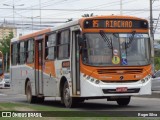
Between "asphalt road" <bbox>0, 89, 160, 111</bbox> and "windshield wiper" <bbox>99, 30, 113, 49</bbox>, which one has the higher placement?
"windshield wiper" <bbox>99, 30, 113, 49</bbox>

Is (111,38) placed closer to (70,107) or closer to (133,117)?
(70,107)

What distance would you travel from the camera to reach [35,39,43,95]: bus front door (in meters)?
22.7

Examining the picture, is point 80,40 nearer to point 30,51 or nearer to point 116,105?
point 116,105

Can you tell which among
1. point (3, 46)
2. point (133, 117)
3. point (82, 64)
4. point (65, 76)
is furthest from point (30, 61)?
point (3, 46)

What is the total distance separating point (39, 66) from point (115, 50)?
18.2 feet

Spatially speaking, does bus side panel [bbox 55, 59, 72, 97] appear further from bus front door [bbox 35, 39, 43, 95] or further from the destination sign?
bus front door [bbox 35, 39, 43, 95]

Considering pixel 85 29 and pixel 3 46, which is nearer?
pixel 85 29

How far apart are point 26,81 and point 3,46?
199 ft

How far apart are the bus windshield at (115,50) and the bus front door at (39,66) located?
4860mm

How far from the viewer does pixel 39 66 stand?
2294 cm

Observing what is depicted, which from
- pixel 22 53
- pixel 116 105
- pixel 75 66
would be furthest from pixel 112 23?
pixel 22 53

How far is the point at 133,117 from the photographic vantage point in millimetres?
14516

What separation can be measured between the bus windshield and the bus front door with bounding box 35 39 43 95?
4860 mm

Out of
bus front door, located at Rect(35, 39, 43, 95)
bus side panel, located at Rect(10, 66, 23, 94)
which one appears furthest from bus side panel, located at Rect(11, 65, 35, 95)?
bus front door, located at Rect(35, 39, 43, 95)
